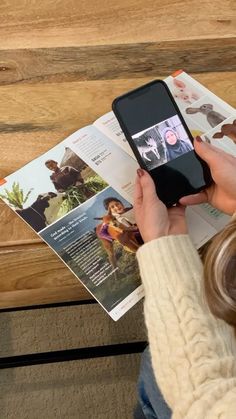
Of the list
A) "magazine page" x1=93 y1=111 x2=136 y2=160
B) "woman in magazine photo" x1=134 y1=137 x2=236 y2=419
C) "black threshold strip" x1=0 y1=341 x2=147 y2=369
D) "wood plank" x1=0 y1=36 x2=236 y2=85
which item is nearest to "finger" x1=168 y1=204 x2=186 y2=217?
"woman in magazine photo" x1=134 y1=137 x2=236 y2=419

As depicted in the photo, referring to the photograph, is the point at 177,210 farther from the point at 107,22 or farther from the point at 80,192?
the point at 107,22

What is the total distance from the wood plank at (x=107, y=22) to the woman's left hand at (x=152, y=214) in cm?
30

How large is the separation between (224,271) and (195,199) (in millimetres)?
172

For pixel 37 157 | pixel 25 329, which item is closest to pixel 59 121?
pixel 37 157

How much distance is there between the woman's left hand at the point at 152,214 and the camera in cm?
68

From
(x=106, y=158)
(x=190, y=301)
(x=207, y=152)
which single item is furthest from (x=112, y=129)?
(x=190, y=301)

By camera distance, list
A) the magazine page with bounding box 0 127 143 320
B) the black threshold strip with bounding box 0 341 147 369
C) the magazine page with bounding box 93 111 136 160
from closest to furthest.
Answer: the magazine page with bounding box 0 127 143 320 < the magazine page with bounding box 93 111 136 160 < the black threshold strip with bounding box 0 341 147 369

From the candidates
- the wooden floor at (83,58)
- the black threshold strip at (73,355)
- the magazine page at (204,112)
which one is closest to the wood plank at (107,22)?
the wooden floor at (83,58)

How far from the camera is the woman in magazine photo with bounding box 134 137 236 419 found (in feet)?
1.86

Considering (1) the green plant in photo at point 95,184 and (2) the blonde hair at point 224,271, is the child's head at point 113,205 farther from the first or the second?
(2) the blonde hair at point 224,271

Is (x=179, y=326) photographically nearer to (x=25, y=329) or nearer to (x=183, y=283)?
(x=183, y=283)

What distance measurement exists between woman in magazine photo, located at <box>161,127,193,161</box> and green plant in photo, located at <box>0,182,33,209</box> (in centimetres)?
19

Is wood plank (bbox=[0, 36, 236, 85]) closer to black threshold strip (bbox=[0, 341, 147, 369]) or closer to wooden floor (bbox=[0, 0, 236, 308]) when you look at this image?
wooden floor (bbox=[0, 0, 236, 308])

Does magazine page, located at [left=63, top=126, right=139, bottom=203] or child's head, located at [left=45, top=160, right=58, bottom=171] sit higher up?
child's head, located at [left=45, top=160, right=58, bottom=171]
